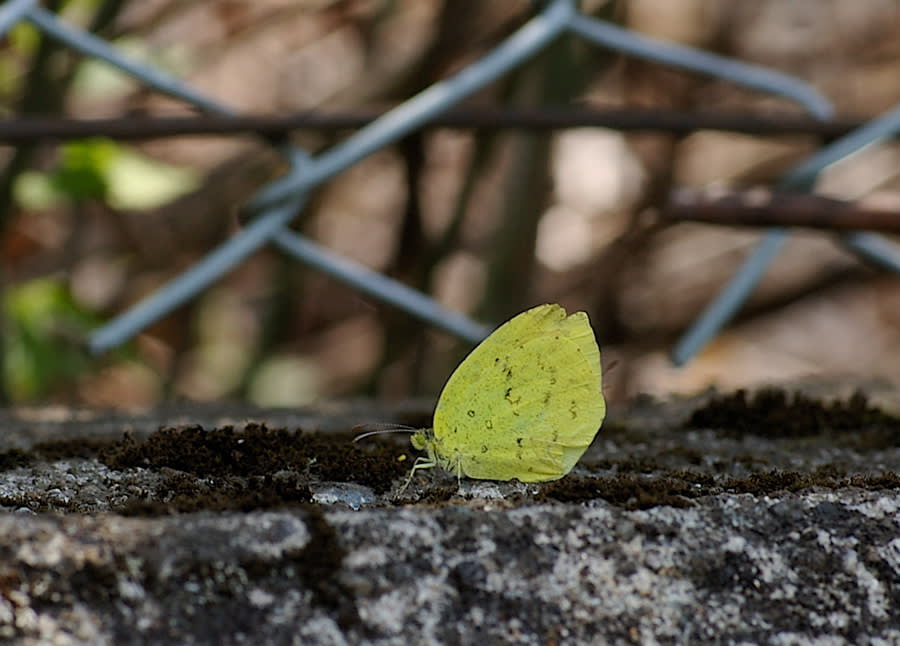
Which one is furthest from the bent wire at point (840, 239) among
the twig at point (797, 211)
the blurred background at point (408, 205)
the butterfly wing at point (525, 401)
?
the butterfly wing at point (525, 401)

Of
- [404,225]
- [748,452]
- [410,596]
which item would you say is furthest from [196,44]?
[410,596]

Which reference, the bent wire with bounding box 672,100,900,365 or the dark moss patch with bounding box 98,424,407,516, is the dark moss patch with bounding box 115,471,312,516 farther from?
the bent wire with bounding box 672,100,900,365

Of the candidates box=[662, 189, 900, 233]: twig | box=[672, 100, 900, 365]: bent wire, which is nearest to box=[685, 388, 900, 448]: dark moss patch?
box=[662, 189, 900, 233]: twig

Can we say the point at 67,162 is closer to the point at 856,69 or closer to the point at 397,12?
the point at 397,12

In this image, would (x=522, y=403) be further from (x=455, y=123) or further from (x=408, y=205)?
(x=408, y=205)

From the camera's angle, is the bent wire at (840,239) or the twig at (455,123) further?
the bent wire at (840,239)

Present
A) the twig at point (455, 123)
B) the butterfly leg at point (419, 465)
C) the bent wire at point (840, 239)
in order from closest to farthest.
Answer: the butterfly leg at point (419, 465) → the twig at point (455, 123) → the bent wire at point (840, 239)

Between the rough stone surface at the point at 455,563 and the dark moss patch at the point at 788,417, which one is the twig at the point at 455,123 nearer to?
the dark moss patch at the point at 788,417

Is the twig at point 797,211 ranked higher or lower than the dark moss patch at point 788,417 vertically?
higher
